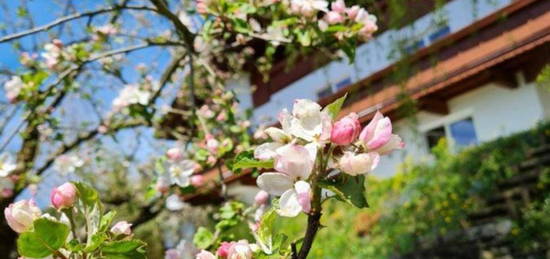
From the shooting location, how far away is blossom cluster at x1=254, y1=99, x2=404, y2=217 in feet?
3.04

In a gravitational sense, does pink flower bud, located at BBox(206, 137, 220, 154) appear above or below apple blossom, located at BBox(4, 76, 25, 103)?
below

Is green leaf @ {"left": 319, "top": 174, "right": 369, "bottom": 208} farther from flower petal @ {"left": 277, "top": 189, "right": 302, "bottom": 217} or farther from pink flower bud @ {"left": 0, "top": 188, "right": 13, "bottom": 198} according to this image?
pink flower bud @ {"left": 0, "top": 188, "right": 13, "bottom": 198}

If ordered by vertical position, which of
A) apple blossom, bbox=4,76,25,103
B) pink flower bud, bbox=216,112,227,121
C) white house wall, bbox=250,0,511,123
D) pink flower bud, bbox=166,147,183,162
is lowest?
pink flower bud, bbox=166,147,183,162

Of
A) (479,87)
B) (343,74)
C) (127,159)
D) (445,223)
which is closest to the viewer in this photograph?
(445,223)

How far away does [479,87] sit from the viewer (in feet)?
27.9

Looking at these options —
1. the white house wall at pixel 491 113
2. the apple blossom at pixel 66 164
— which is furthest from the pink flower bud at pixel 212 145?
the white house wall at pixel 491 113

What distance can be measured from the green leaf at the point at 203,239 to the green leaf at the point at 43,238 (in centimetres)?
105

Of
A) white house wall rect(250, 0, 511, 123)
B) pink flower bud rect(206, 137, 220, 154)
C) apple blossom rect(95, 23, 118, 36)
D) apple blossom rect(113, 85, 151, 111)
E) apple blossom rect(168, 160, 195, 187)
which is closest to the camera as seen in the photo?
apple blossom rect(168, 160, 195, 187)

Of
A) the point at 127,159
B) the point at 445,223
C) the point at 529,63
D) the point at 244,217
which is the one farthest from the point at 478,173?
the point at 244,217

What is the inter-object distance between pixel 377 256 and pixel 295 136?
595 centimetres

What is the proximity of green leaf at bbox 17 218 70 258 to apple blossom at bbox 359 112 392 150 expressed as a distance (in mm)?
489

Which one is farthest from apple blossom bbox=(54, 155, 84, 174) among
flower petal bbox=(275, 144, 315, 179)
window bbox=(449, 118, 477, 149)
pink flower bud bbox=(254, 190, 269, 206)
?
window bbox=(449, 118, 477, 149)

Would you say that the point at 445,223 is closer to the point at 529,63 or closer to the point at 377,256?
the point at 377,256

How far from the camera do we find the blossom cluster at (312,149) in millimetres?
926
